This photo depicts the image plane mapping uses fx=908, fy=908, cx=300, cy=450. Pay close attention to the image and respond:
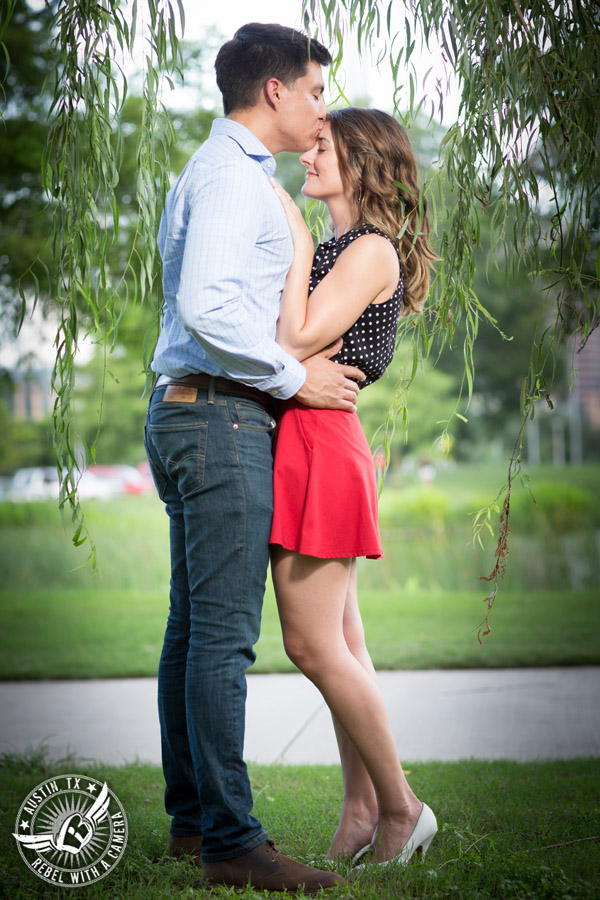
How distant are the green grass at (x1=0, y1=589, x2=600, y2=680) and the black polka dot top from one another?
3.73m

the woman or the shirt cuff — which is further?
the woman

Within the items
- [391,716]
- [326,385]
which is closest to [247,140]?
[326,385]

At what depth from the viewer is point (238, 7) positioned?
489 cm

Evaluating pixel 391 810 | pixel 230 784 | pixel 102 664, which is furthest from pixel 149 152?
pixel 102 664

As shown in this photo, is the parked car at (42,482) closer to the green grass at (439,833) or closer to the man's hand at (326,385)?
the green grass at (439,833)

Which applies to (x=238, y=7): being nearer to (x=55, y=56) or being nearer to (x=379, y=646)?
(x=55, y=56)

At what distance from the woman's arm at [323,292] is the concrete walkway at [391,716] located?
2.39 m

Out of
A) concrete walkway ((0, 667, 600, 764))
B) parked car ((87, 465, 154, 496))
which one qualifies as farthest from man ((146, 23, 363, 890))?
parked car ((87, 465, 154, 496))

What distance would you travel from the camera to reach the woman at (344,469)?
2.39m

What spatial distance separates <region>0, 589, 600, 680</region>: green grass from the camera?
5.98 meters

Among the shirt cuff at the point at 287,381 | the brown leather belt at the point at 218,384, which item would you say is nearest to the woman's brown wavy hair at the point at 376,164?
the shirt cuff at the point at 287,381

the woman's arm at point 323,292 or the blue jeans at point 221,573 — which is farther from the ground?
the woman's arm at point 323,292

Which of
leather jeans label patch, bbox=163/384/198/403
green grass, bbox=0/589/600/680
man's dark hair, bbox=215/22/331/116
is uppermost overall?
man's dark hair, bbox=215/22/331/116

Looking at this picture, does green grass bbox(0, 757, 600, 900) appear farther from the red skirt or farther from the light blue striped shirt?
the light blue striped shirt
